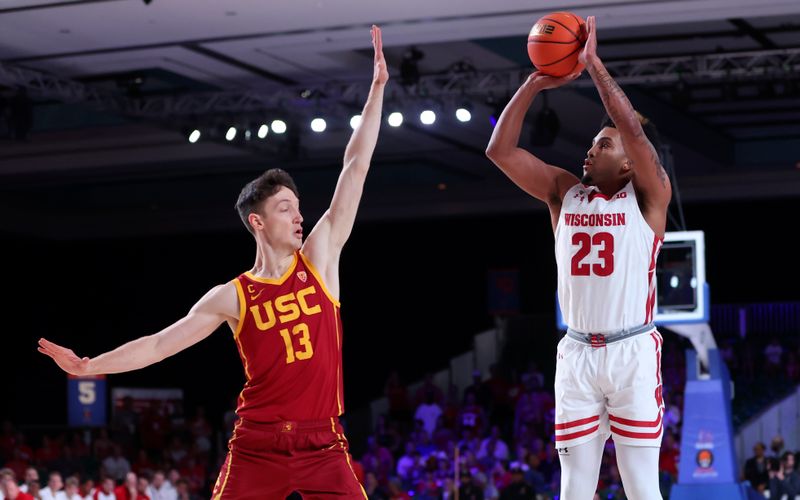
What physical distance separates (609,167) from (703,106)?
16.2 metres

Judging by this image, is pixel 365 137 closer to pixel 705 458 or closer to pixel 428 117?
pixel 705 458

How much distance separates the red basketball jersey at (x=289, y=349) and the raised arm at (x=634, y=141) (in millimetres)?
1589

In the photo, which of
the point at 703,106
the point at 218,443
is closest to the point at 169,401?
the point at 218,443

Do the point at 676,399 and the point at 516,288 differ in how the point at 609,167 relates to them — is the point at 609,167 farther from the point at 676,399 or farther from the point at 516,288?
the point at 516,288

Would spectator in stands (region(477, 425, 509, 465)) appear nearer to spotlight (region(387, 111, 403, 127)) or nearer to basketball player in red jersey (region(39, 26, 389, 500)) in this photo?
spotlight (region(387, 111, 403, 127))

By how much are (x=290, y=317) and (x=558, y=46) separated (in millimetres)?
1877

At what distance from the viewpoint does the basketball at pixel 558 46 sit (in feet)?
19.6

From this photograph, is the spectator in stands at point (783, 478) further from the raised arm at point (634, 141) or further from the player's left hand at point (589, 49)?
the player's left hand at point (589, 49)

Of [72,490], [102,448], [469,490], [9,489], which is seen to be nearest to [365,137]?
[9,489]

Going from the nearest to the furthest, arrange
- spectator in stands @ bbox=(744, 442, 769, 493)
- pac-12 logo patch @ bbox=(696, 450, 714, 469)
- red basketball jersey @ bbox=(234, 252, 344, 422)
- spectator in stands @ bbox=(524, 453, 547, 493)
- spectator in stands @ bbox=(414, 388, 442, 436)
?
red basketball jersey @ bbox=(234, 252, 344, 422) < pac-12 logo patch @ bbox=(696, 450, 714, 469) < spectator in stands @ bbox=(744, 442, 769, 493) < spectator in stands @ bbox=(524, 453, 547, 493) < spectator in stands @ bbox=(414, 388, 442, 436)

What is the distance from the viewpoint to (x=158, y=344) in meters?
5.27

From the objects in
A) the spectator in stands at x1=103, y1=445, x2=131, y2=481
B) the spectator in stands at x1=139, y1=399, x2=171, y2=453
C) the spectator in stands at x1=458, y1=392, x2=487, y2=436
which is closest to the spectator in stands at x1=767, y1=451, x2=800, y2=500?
the spectator in stands at x1=458, y1=392, x2=487, y2=436

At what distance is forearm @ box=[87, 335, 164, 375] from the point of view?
5.17 m

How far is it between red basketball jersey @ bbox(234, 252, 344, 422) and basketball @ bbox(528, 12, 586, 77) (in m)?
1.63
